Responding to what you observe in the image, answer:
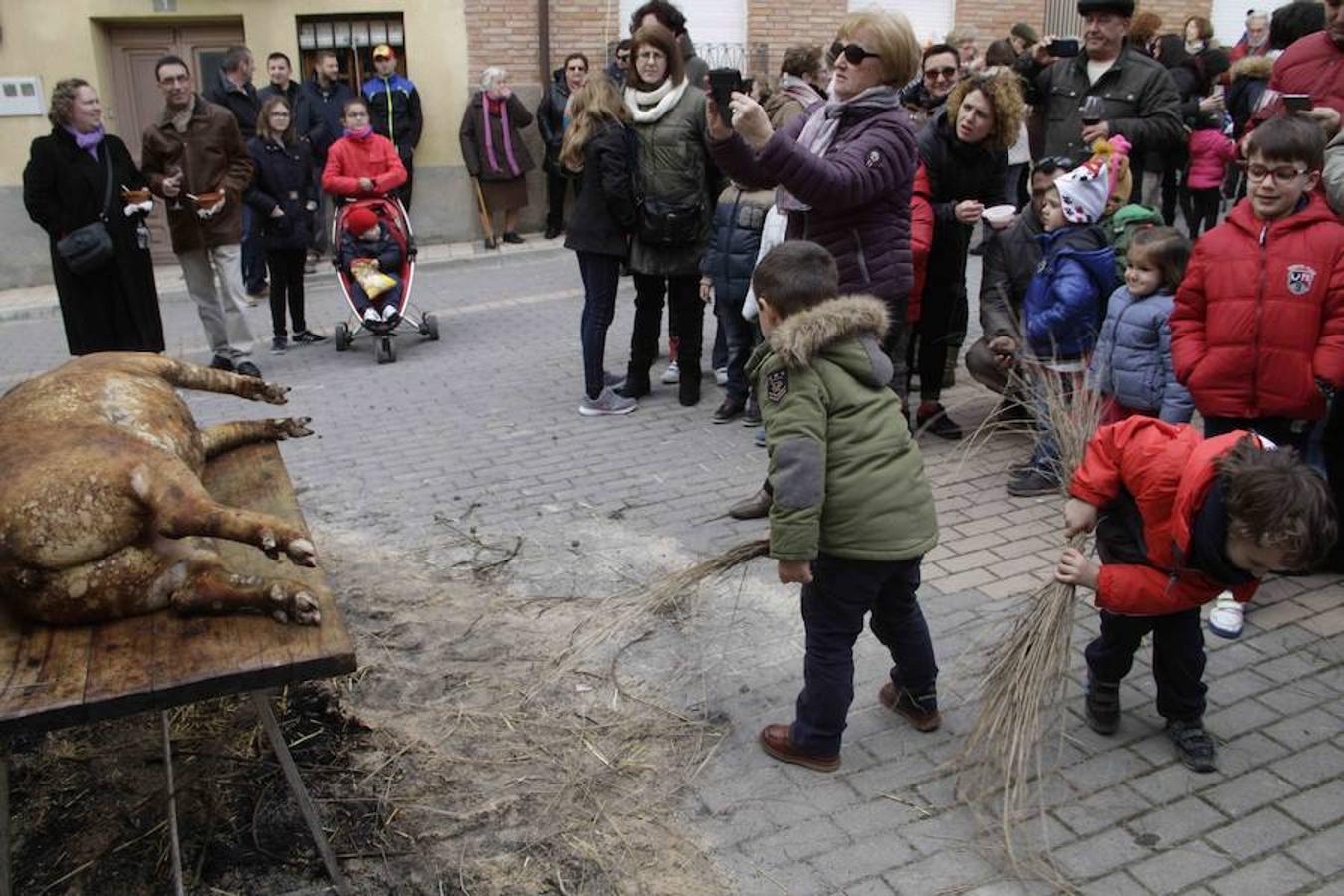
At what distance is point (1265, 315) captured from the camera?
4211 mm

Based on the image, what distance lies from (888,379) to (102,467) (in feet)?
6.90

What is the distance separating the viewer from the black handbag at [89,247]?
714cm

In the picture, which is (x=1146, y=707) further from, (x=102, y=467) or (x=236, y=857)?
(x=102, y=467)

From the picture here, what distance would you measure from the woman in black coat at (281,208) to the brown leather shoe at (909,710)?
21.7ft

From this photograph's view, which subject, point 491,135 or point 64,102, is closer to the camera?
point 64,102

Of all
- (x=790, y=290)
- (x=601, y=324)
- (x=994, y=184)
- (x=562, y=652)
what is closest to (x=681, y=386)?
(x=601, y=324)

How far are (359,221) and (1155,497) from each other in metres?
6.71

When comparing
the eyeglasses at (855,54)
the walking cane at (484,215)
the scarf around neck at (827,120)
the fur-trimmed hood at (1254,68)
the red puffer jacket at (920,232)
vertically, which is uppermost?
the eyeglasses at (855,54)

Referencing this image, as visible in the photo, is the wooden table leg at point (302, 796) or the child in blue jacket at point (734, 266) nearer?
the wooden table leg at point (302, 796)

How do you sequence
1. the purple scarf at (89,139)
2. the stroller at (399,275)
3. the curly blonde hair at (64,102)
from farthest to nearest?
the stroller at (399,275), the purple scarf at (89,139), the curly blonde hair at (64,102)

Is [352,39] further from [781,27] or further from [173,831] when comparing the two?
[173,831]

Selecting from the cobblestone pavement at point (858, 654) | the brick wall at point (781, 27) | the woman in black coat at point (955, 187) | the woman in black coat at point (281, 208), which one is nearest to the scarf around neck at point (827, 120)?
the woman in black coat at point (955, 187)

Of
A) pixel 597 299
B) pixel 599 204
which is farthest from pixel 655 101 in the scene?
pixel 597 299

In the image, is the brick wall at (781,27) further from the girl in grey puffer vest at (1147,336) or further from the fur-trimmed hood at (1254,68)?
the girl in grey puffer vest at (1147,336)
